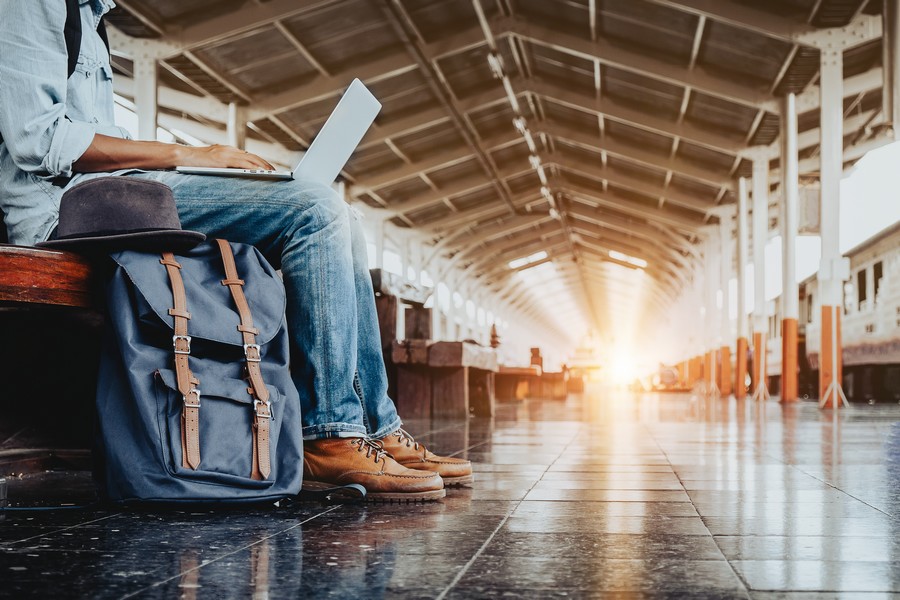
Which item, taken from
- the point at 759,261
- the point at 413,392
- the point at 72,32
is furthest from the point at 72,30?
the point at 759,261

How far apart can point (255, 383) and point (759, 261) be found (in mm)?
15169

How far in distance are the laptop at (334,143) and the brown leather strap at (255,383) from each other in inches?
10.1

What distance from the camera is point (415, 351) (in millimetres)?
6191

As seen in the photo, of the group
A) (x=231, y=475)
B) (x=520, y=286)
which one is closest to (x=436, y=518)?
(x=231, y=475)

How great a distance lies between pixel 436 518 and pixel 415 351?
4.48 metres

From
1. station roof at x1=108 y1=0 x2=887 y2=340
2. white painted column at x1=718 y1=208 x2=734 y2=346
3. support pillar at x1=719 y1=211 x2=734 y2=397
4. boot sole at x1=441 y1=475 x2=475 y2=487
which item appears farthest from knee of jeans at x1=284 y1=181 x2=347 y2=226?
white painted column at x1=718 y1=208 x2=734 y2=346

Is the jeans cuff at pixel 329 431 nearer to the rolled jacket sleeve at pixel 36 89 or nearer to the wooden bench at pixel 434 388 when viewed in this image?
the rolled jacket sleeve at pixel 36 89

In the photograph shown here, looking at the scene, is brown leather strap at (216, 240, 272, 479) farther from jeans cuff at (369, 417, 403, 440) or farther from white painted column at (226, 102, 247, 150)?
white painted column at (226, 102, 247, 150)

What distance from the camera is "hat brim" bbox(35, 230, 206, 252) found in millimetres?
1776

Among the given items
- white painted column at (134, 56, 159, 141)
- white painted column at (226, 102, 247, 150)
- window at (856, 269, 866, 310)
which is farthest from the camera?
window at (856, 269, 866, 310)

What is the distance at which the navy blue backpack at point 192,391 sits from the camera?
5.55 ft

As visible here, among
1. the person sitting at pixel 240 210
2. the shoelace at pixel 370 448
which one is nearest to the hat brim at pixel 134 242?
the person sitting at pixel 240 210

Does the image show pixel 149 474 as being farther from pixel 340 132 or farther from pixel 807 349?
pixel 807 349

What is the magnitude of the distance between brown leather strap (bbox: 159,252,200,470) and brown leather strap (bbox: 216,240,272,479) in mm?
119
